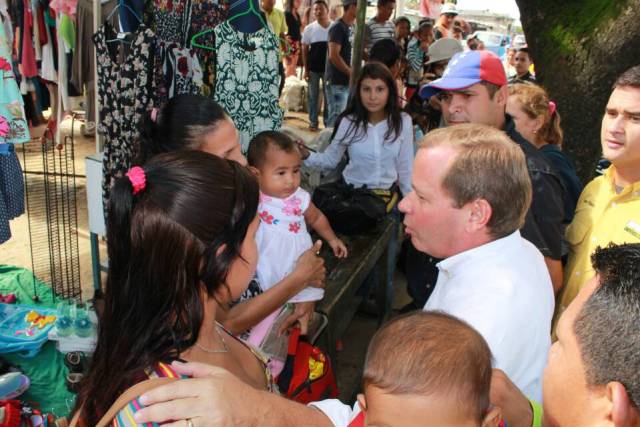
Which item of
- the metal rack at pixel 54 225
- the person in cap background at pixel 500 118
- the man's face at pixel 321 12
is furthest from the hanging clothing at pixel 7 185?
the man's face at pixel 321 12

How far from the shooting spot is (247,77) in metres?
4.12

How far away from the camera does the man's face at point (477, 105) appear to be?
112 inches

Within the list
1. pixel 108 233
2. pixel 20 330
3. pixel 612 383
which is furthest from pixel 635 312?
pixel 20 330

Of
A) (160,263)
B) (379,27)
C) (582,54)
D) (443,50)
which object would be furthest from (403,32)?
(160,263)

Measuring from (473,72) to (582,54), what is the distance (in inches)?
81.0

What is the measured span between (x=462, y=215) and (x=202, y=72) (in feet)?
9.03

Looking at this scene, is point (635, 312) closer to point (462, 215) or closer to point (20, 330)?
point (462, 215)

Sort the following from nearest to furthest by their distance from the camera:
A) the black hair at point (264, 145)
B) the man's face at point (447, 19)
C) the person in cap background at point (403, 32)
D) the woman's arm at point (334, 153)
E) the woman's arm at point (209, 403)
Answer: the woman's arm at point (209, 403) < the black hair at point (264, 145) < the woman's arm at point (334, 153) < the person in cap background at point (403, 32) < the man's face at point (447, 19)

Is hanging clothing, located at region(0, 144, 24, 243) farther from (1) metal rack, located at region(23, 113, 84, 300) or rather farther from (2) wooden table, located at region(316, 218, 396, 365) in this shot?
(2) wooden table, located at region(316, 218, 396, 365)

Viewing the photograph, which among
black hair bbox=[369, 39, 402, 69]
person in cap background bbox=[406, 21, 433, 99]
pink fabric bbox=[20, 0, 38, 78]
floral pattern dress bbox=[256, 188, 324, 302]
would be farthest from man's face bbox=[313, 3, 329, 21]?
floral pattern dress bbox=[256, 188, 324, 302]

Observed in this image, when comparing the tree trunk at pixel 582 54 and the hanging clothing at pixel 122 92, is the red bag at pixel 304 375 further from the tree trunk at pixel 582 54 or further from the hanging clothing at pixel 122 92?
the tree trunk at pixel 582 54

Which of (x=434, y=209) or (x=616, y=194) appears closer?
(x=434, y=209)

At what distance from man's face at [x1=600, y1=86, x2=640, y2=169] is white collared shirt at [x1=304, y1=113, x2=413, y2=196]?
1965 millimetres

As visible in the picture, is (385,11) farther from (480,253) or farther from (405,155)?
(480,253)
